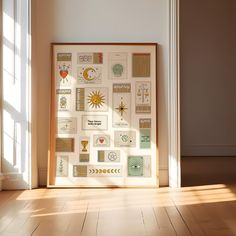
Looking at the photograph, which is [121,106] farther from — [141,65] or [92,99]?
[141,65]

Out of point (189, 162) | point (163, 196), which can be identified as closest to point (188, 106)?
point (189, 162)

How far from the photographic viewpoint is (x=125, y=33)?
5.55m

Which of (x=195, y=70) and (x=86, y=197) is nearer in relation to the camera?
(x=86, y=197)

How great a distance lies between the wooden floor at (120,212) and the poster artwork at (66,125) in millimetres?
669

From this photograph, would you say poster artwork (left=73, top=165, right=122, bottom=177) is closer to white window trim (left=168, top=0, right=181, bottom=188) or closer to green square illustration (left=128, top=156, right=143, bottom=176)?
green square illustration (left=128, top=156, right=143, bottom=176)

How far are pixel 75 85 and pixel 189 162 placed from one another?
3253mm

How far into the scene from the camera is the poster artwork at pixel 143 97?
18.2ft

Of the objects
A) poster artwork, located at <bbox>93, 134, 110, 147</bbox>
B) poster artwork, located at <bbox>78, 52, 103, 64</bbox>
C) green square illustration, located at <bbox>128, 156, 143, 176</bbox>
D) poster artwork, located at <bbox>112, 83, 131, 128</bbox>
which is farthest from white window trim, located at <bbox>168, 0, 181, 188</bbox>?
poster artwork, located at <bbox>78, 52, 103, 64</bbox>

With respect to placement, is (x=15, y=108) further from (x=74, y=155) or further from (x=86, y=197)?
(x=86, y=197)

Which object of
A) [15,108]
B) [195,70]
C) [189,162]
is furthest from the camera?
[195,70]

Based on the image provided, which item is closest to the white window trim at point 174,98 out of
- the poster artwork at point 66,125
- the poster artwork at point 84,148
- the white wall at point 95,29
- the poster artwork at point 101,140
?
the white wall at point 95,29

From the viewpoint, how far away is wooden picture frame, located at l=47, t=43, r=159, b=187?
5523mm

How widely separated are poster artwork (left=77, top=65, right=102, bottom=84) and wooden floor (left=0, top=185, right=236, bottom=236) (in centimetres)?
121

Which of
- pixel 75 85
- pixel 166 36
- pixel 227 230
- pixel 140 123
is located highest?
pixel 166 36
